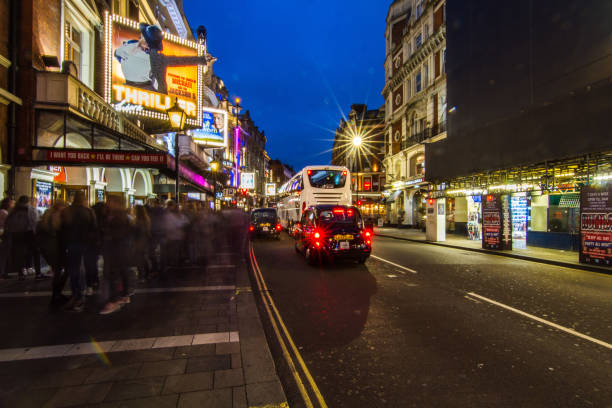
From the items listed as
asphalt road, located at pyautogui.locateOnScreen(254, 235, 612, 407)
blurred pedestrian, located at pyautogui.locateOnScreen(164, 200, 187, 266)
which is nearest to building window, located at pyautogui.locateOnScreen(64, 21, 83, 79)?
blurred pedestrian, located at pyautogui.locateOnScreen(164, 200, 187, 266)

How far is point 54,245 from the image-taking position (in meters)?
5.82

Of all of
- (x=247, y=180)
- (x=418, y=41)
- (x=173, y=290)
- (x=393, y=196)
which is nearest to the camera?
(x=173, y=290)

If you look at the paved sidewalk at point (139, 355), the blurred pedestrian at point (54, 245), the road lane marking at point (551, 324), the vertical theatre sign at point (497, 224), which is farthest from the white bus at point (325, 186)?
the blurred pedestrian at point (54, 245)

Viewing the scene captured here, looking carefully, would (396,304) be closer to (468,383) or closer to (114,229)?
(468,383)

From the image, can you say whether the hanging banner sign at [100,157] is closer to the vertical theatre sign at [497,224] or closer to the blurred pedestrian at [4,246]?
the blurred pedestrian at [4,246]

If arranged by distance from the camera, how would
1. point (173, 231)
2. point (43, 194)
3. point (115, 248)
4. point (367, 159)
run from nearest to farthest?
point (115, 248)
point (173, 231)
point (43, 194)
point (367, 159)

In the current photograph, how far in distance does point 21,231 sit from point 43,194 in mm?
4654

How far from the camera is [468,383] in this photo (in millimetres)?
3318

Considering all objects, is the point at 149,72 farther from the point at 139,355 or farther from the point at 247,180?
the point at 247,180

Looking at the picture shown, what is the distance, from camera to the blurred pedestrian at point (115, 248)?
557 centimetres

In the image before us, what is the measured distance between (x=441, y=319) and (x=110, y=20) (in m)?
17.9

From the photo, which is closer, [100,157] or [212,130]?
[100,157]

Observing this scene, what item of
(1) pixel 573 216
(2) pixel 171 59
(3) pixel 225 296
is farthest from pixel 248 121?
(3) pixel 225 296

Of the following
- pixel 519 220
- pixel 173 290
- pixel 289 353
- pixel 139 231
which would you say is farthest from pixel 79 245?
pixel 519 220
